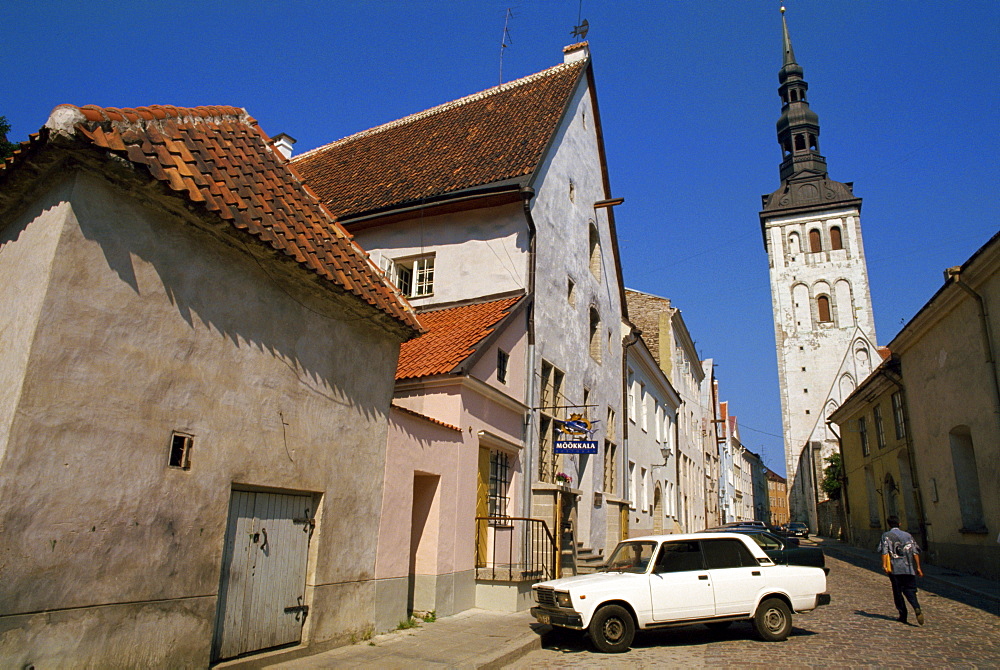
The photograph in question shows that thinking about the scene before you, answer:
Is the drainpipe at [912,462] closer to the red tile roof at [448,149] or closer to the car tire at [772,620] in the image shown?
the car tire at [772,620]

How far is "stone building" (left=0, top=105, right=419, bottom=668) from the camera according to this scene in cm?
491

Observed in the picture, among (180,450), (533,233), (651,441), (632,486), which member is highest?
(533,233)

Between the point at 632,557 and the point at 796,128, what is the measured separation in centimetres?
8668

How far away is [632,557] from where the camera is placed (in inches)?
377

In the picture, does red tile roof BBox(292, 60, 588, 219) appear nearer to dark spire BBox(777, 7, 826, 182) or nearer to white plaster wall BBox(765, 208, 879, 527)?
white plaster wall BBox(765, 208, 879, 527)

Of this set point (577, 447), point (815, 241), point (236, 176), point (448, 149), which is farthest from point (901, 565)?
point (815, 241)

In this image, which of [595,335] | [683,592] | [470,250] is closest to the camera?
[683,592]

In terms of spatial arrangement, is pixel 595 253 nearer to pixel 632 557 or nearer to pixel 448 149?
pixel 448 149

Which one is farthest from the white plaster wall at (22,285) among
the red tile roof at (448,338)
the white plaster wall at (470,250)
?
the white plaster wall at (470,250)

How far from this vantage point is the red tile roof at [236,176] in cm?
560

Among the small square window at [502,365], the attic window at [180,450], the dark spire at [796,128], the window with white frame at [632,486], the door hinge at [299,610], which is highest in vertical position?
the dark spire at [796,128]

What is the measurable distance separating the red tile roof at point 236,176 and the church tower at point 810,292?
64953 millimetres

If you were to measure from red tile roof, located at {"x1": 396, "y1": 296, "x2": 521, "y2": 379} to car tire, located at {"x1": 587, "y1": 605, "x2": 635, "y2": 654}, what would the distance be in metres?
4.38

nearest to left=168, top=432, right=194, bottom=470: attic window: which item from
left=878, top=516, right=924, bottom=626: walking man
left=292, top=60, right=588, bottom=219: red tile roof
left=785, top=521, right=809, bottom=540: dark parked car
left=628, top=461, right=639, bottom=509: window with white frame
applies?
left=292, top=60, right=588, bottom=219: red tile roof
